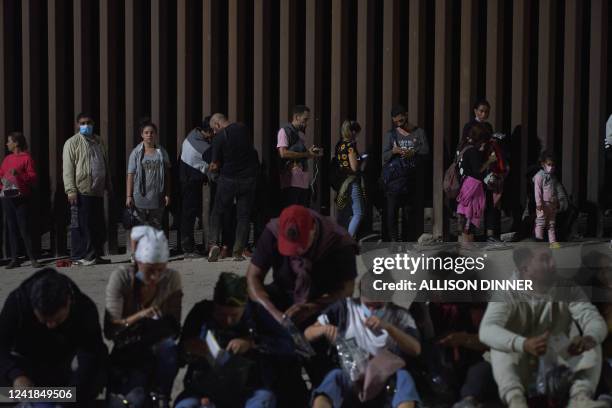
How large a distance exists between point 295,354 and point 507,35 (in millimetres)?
7578

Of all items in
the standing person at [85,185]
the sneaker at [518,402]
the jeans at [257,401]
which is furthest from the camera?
the standing person at [85,185]

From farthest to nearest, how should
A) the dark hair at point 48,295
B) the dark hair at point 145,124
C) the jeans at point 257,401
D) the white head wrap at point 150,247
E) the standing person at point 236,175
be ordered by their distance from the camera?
1. the dark hair at point 145,124
2. the standing person at point 236,175
3. the white head wrap at point 150,247
4. the jeans at point 257,401
5. the dark hair at point 48,295

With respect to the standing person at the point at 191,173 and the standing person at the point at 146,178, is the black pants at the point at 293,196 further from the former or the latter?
the standing person at the point at 146,178

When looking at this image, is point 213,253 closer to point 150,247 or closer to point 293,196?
point 293,196

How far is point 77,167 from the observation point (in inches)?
464

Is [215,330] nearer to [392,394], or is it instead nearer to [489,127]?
[392,394]

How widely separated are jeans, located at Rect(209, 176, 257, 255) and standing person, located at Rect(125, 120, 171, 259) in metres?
0.59

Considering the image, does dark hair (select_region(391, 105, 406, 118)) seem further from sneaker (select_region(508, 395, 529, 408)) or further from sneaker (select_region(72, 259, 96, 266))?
sneaker (select_region(508, 395, 529, 408))

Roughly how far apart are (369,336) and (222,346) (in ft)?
2.80

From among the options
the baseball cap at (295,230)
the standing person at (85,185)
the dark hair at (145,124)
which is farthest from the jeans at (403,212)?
the baseball cap at (295,230)

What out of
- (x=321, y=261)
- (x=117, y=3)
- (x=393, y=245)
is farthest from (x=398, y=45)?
(x=321, y=261)

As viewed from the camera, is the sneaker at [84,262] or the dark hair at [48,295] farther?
the sneaker at [84,262]

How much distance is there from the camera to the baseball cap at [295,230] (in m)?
7.09

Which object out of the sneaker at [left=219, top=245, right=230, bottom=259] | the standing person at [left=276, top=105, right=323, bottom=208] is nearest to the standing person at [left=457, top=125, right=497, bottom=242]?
the standing person at [left=276, top=105, right=323, bottom=208]
